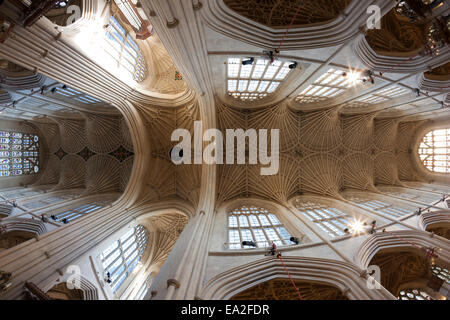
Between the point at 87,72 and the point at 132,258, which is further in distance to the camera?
the point at 132,258

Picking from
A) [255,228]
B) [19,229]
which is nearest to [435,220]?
[255,228]

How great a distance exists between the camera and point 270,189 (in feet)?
44.7

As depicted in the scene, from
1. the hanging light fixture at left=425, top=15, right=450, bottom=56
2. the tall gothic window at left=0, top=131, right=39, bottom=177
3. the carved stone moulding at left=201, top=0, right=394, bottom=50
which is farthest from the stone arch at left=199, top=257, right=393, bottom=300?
the tall gothic window at left=0, top=131, right=39, bottom=177

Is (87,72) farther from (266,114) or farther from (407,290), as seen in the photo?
(407,290)

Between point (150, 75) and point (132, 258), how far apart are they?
41.1 feet

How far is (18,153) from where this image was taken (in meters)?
13.1

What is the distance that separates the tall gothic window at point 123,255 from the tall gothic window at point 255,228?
5.99 meters

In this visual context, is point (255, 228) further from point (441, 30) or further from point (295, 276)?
point (441, 30)

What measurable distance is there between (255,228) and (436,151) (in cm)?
1431

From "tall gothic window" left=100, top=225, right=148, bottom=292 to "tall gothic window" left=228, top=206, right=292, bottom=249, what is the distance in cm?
599

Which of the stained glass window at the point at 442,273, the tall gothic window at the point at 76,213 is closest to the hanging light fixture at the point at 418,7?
the stained glass window at the point at 442,273

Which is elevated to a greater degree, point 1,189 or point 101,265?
point 1,189
